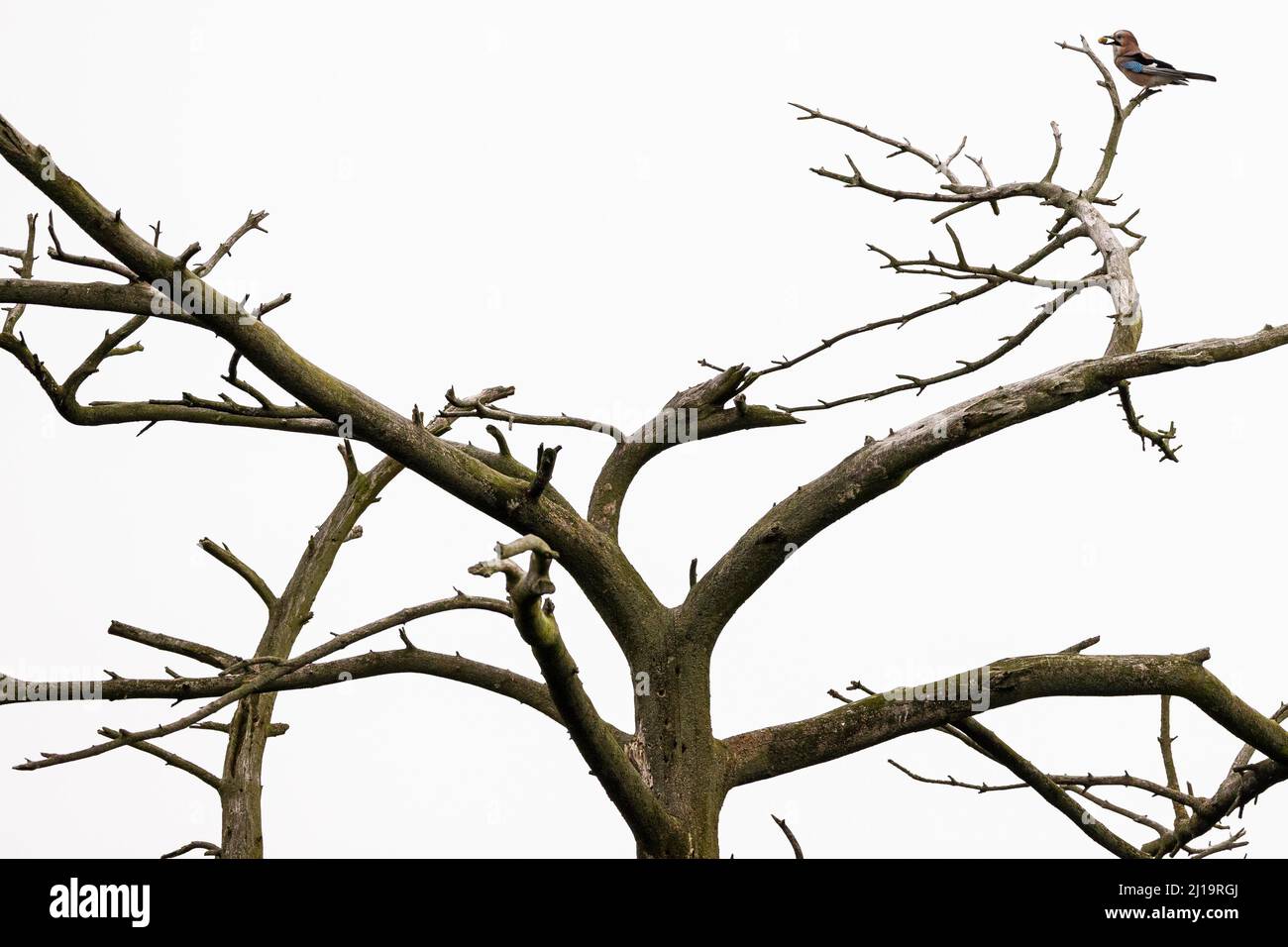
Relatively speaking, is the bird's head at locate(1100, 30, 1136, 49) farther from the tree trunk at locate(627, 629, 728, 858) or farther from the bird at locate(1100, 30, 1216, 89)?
the tree trunk at locate(627, 629, 728, 858)

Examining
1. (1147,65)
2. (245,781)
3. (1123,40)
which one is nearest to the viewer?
(1147,65)

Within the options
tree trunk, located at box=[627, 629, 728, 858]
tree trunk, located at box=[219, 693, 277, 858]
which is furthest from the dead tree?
tree trunk, located at box=[219, 693, 277, 858]

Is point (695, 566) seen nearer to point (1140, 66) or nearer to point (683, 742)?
point (683, 742)

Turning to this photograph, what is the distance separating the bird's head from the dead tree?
0.23m

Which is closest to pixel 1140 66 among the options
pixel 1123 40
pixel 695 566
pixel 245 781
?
pixel 1123 40

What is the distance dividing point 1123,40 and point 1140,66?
19 centimetres

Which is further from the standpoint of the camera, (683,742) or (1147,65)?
(1147,65)

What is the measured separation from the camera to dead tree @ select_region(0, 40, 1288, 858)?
4113mm

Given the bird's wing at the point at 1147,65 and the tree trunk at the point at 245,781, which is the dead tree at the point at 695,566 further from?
the tree trunk at the point at 245,781

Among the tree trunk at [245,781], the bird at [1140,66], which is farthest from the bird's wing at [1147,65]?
the tree trunk at [245,781]

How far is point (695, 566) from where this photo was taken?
180 inches
